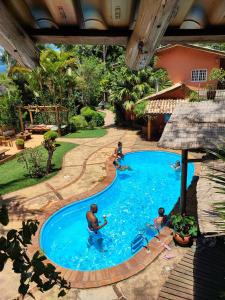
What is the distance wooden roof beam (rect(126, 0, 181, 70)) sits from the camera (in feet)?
5.15

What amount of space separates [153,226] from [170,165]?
8550mm

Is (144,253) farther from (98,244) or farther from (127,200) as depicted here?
(127,200)

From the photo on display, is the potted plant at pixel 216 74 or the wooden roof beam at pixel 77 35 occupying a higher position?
the potted plant at pixel 216 74

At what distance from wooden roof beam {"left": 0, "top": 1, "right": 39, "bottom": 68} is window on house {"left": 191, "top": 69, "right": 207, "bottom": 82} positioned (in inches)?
1001

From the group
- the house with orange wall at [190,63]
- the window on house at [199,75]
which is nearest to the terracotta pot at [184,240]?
the house with orange wall at [190,63]

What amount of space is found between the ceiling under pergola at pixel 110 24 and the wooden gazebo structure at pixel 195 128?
6298mm

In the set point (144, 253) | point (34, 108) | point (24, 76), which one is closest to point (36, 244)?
point (144, 253)

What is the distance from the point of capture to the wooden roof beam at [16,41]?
1.88 metres

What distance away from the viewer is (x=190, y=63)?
84.3ft

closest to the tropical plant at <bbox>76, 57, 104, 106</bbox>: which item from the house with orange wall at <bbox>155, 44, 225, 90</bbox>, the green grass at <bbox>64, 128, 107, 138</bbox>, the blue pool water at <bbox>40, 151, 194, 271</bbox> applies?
the green grass at <bbox>64, 128, 107, 138</bbox>

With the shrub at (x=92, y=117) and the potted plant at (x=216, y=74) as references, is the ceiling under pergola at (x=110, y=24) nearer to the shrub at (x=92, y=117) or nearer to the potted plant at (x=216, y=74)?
the potted plant at (x=216, y=74)

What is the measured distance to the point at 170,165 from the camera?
20.0 metres

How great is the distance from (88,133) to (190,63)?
38.5ft

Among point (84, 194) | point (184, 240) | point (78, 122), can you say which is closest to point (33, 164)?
point (84, 194)
